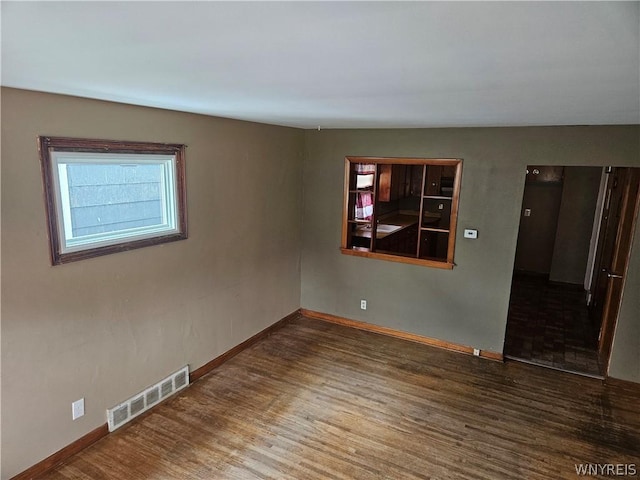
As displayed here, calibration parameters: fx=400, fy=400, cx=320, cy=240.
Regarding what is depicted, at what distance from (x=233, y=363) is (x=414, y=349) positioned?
1.96 m

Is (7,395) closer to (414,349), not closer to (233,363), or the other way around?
(233,363)

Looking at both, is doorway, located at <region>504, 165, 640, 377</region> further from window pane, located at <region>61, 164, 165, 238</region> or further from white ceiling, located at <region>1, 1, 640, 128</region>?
window pane, located at <region>61, 164, 165, 238</region>

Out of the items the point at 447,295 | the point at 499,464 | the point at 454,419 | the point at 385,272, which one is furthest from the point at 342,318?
the point at 499,464

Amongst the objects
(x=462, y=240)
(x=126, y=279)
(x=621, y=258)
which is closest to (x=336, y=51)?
(x=126, y=279)

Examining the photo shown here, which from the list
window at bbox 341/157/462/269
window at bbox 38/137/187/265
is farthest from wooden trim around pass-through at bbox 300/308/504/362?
window at bbox 38/137/187/265

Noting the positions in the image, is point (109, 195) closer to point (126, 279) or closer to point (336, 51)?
point (126, 279)

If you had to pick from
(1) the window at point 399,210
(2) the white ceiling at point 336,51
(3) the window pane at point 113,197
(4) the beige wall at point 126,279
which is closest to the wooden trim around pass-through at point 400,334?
(4) the beige wall at point 126,279

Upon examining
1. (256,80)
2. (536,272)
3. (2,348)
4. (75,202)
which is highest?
Answer: (256,80)

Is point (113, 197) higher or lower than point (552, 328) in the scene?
higher

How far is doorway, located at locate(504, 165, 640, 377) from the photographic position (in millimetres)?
4016

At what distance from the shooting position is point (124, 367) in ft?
9.88

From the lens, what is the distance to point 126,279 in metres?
2.93

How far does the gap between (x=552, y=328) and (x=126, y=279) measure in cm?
481

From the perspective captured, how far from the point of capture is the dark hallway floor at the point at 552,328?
418cm
